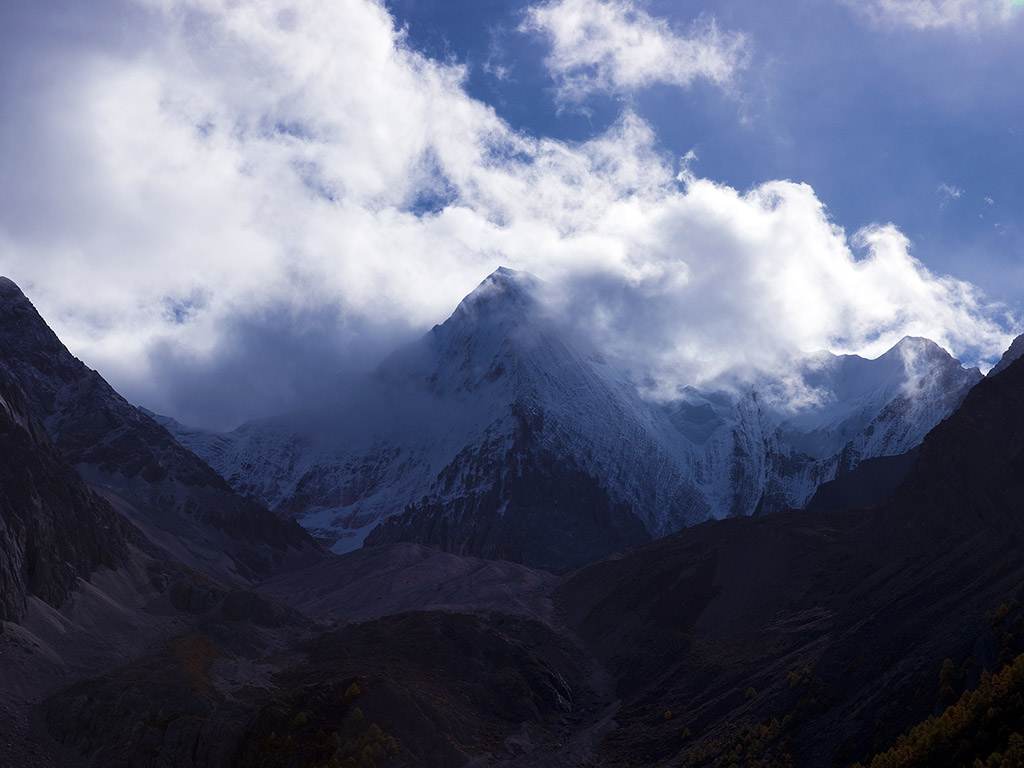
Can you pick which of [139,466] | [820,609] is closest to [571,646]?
[820,609]

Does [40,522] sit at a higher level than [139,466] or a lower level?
lower

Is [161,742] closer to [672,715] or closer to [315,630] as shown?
[672,715]

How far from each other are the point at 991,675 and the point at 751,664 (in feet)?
88.3

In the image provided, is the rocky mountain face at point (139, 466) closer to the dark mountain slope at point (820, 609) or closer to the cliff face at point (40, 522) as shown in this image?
the cliff face at point (40, 522)

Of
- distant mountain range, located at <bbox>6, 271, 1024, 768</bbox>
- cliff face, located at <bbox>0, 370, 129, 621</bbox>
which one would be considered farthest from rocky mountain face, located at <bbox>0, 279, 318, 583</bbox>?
cliff face, located at <bbox>0, 370, 129, 621</bbox>

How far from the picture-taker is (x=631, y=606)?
3839 inches

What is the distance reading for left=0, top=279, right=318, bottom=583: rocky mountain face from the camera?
170 metres

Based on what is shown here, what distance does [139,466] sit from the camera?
18300 centimetres

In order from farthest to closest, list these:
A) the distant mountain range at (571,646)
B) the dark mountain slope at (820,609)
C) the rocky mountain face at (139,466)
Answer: the rocky mountain face at (139,466) < the distant mountain range at (571,646) < the dark mountain slope at (820,609)

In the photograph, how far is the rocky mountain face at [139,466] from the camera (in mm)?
169875

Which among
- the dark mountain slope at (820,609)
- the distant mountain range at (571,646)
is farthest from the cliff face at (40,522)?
the dark mountain slope at (820,609)

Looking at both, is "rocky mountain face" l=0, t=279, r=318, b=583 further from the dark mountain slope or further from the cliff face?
the dark mountain slope

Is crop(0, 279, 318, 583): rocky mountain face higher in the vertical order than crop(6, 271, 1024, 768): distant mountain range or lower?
higher

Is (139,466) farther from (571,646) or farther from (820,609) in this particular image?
(820,609)
